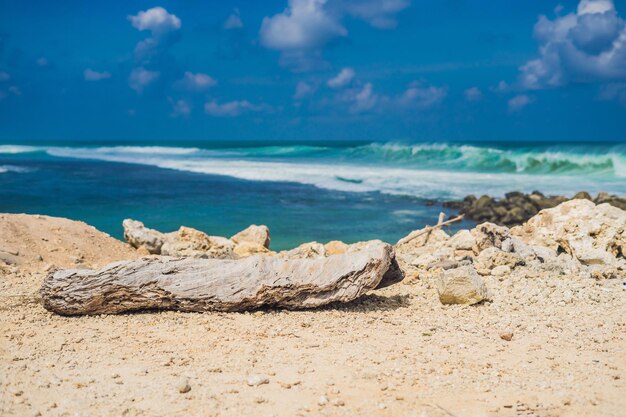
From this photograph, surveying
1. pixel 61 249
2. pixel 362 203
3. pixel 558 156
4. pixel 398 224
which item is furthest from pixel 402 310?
pixel 558 156

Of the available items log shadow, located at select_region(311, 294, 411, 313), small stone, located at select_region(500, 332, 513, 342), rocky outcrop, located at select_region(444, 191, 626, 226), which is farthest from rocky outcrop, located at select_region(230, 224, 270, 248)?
rocky outcrop, located at select_region(444, 191, 626, 226)

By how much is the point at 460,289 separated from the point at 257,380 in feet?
9.68

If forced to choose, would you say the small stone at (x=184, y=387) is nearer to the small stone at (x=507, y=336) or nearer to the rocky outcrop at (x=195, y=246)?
the small stone at (x=507, y=336)

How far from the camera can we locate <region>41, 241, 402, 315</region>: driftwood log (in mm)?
6293

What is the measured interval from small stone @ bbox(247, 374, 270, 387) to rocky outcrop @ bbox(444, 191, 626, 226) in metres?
13.7

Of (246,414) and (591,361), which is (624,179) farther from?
(246,414)

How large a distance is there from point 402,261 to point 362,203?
12.8m

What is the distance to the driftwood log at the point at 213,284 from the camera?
629 centimetres

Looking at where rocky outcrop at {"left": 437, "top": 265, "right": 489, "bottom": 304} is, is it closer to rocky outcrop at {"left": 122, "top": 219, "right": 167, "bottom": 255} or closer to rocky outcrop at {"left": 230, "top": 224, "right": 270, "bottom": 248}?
rocky outcrop at {"left": 230, "top": 224, "right": 270, "bottom": 248}

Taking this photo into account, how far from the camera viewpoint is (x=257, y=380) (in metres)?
4.76

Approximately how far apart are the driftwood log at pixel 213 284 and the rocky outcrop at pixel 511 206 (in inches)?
466

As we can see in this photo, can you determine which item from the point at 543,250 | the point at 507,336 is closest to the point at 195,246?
the point at 543,250

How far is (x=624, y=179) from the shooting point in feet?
100

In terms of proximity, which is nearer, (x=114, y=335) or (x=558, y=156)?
(x=114, y=335)
